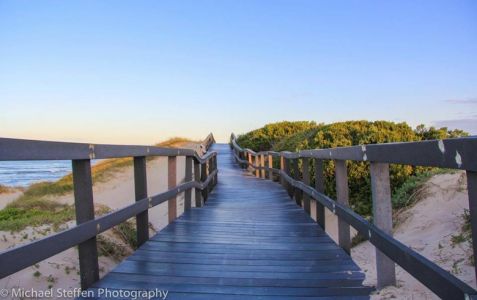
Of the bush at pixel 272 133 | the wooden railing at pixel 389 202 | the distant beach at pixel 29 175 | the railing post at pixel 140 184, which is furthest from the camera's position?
the distant beach at pixel 29 175

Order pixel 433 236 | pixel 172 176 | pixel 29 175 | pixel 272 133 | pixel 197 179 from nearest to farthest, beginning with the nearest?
1. pixel 433 236
2. pixel 172 176
3. pixel 197 179
4. pixel 272 133
5. pixel 29 175

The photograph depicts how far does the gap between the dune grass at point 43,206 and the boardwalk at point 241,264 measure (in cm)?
271

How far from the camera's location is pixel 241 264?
167 inches

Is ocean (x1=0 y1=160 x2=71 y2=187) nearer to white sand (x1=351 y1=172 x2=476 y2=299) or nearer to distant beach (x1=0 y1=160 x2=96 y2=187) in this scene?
distant beach (x1=0 y1=160 x2=96 y2=187)

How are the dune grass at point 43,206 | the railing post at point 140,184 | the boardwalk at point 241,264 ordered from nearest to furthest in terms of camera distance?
1. the boardwalk at point 241,264
2. the railing post at point 140,184
3. the dune grass at point 43,206

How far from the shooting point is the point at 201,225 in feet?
20.6

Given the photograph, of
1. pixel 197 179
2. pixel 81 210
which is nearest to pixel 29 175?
pixel 197 179

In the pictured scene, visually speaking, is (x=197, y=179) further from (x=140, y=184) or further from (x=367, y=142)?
(x=367, y=142)

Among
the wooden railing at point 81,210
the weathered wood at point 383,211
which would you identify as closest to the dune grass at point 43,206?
the wooden railing at point 81,210

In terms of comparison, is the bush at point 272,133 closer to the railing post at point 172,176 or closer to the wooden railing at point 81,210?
the railing post at point 172,176

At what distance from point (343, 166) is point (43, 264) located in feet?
12.1

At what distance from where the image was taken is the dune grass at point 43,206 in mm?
7656

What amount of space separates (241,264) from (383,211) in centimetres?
151

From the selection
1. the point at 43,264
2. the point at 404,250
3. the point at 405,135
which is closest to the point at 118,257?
the point at 43,264
